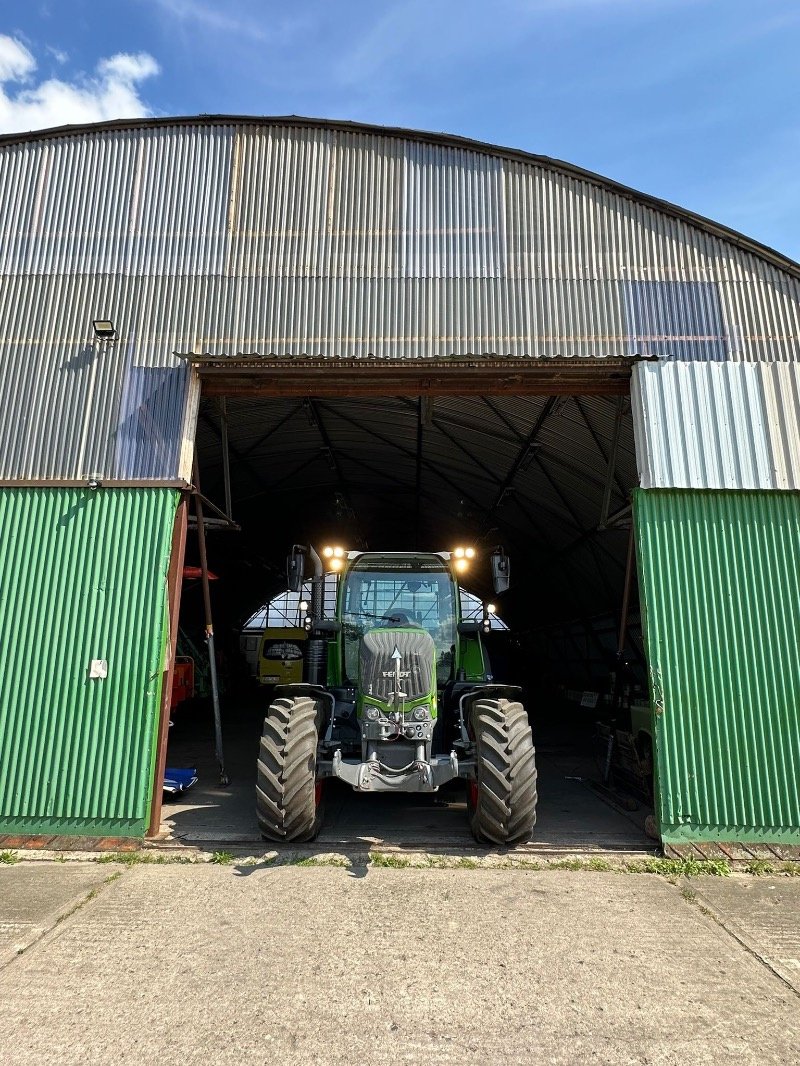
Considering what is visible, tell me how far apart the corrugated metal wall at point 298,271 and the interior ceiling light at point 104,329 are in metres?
0.14

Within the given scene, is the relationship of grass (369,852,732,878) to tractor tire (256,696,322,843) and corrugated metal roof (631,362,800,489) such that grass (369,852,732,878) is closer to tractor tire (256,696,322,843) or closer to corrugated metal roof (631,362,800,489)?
tractor tire (256,696,322,843)

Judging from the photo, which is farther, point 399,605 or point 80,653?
point 399,605

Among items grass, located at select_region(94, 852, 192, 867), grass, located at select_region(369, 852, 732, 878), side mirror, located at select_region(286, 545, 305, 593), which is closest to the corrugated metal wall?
side mirror, located at select_region(286, 545, 305, 593)

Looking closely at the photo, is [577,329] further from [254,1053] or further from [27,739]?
[27,739]

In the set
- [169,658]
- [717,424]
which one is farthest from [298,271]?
[717,424]

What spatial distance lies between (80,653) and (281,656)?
1475 centimetres

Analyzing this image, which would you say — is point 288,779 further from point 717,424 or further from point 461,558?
point 717,424

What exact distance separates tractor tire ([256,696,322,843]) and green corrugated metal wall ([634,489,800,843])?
3.71 meters

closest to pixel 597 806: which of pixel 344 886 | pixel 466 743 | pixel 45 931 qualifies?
pixel 466 743

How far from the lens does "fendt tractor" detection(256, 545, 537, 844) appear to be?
557 cm

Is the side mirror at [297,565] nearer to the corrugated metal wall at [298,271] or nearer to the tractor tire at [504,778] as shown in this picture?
the corrugated metal wall at [298,271]

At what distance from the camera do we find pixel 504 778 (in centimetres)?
552

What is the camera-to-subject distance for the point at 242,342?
745cm

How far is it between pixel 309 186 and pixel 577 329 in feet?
14.3
